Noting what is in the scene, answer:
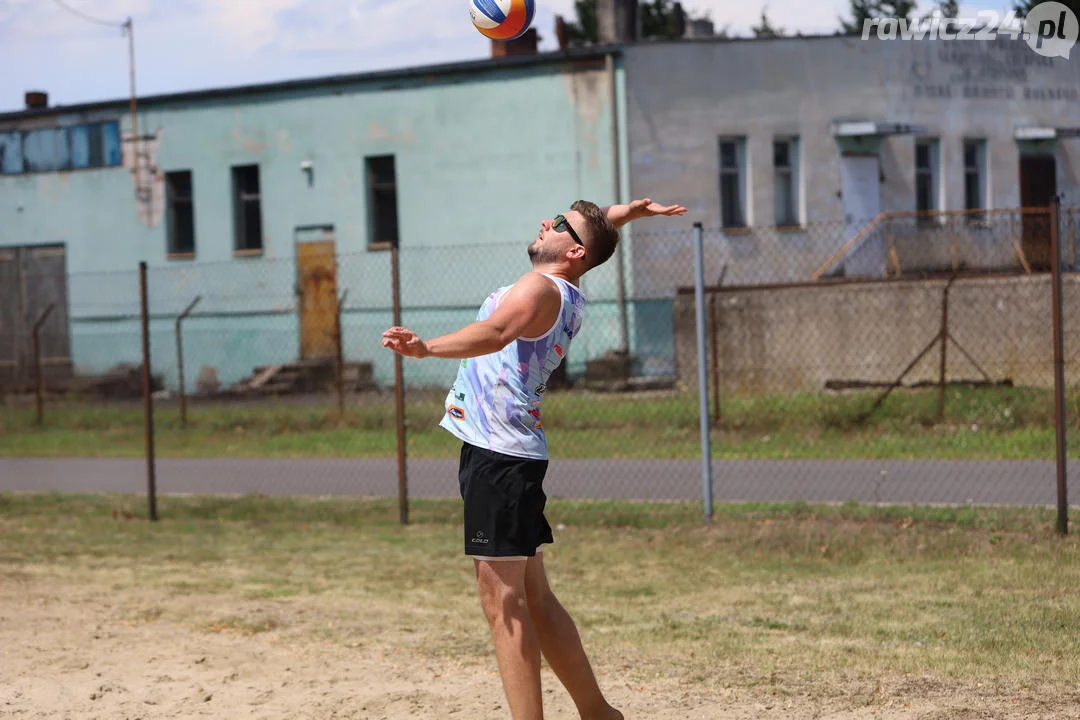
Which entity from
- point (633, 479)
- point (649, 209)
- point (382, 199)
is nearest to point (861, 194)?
point (382, 199)

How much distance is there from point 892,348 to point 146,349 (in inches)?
439

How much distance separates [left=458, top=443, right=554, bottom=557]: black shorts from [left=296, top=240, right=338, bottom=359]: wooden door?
23.7m

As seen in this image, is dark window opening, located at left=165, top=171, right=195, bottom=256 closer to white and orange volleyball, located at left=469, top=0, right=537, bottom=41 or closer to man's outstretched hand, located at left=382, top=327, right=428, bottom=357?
white and orange volleyball, located at left=469, top=0, right=537, bottom=41

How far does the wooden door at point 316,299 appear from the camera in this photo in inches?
1121

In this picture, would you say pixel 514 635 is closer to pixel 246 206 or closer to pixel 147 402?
pixel 147 402

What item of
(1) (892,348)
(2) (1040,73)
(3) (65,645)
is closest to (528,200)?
(1) (892,348)

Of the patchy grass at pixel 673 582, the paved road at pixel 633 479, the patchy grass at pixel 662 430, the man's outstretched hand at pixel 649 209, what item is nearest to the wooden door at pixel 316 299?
the patchy grass at pixel 662 430

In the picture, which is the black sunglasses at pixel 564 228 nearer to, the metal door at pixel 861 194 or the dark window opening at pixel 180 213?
the metal door at pixel 861 194

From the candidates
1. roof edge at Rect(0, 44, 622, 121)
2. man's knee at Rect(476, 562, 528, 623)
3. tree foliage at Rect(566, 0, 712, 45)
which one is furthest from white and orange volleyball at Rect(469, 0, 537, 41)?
tree foliage at Rect(566, 0, 712, 45)

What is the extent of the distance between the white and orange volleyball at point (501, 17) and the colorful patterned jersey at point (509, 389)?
3.67 metres

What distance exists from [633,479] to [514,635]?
877 cm

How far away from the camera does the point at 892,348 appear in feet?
64.0

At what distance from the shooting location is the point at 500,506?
479cm

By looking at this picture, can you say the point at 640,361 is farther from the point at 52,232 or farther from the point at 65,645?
the point at 65,645
